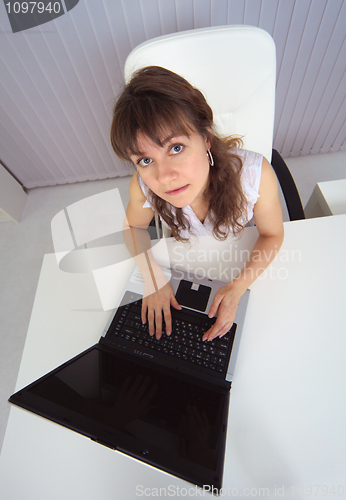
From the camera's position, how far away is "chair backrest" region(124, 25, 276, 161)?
753mm

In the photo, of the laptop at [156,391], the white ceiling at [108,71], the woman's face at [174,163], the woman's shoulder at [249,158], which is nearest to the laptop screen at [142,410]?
the laptop at [156,391]

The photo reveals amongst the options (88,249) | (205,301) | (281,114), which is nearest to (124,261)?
(88,249)

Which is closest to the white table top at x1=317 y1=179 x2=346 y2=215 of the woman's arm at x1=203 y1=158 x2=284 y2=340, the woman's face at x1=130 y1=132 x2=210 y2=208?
the woman's arm at x1=203 y1=158 x2=284 y2=340

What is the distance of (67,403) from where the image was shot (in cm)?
56

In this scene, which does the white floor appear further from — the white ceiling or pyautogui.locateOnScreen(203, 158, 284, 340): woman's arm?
pyautogui.locateOnScreen(203, 158, 284, 340): woman's arm

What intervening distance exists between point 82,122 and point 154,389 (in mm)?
1551

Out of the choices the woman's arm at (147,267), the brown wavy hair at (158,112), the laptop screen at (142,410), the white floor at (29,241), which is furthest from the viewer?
the white floor at (29,241)

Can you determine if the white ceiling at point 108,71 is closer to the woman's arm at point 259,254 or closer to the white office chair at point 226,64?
the white office chair at point 226,64

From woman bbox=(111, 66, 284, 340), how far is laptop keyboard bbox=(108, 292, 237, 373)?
0.06 feet

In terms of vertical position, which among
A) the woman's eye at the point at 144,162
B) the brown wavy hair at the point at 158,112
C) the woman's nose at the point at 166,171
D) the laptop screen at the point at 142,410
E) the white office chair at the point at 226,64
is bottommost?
the laptop screen at the point at 142,410

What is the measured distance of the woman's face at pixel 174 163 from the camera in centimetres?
64

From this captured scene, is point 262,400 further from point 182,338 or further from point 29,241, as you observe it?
point 29,241

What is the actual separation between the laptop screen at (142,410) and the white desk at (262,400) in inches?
4.2

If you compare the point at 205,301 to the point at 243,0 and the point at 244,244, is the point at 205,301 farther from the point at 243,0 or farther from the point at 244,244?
the point at 243,0
